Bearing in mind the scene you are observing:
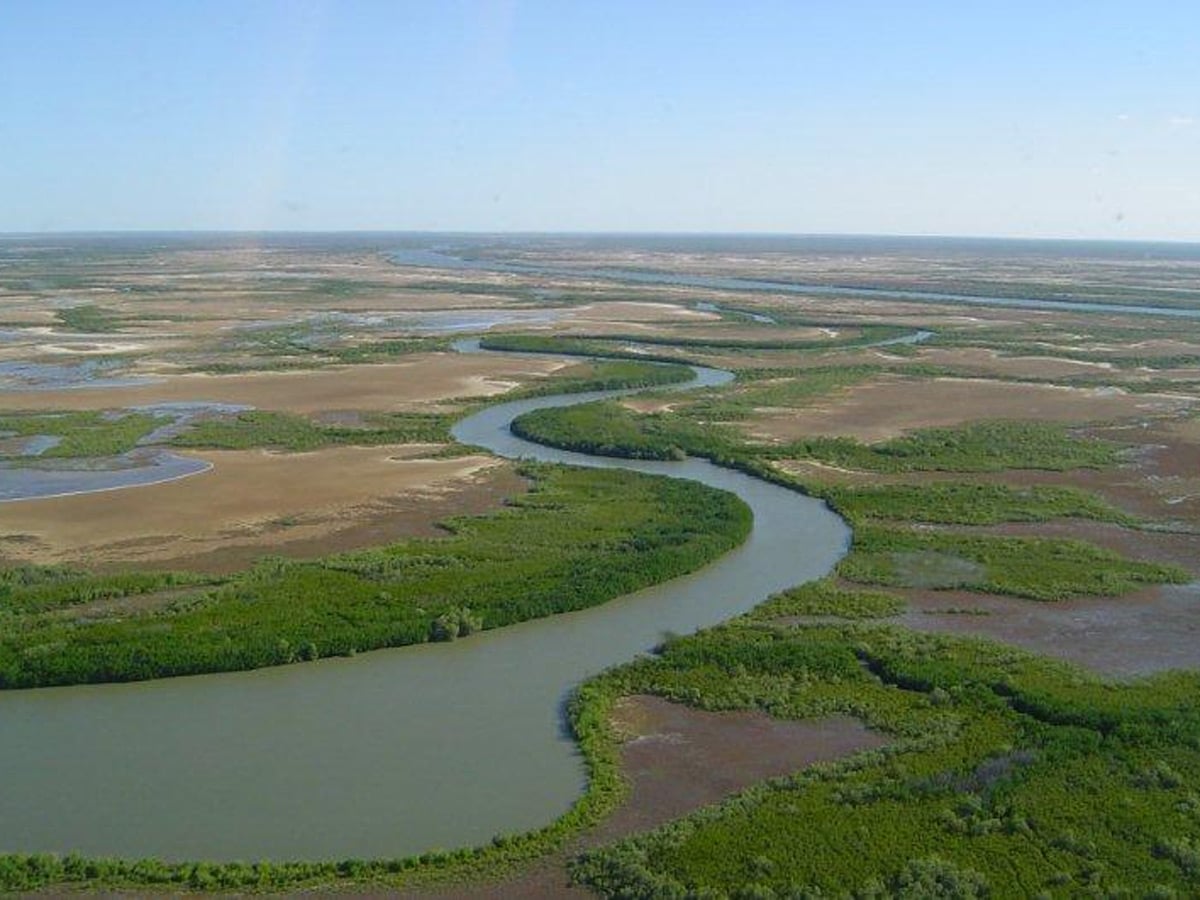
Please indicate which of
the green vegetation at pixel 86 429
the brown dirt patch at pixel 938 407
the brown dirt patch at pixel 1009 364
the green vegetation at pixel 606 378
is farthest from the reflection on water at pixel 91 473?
the brown dirt patch at pixel 1009 364

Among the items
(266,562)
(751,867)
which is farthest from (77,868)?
(266,562)

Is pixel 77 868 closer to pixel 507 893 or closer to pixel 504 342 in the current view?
pixel 507 893

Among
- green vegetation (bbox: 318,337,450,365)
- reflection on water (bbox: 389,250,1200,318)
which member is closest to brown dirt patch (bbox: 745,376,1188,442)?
green vegetation (bbox: 318,337,450,365)

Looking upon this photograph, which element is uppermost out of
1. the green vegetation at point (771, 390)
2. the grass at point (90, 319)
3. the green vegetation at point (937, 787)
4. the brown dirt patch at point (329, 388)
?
the green vegetation at point (937, 787)

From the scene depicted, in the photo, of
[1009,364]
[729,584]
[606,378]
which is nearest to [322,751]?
[729,584]

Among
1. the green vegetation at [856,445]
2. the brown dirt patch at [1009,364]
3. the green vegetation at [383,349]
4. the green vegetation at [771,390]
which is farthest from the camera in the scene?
the green vegetation at [383,349]

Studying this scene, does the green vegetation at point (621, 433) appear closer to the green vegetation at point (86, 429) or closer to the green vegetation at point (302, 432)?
the green vegetation at point (302, 432)
